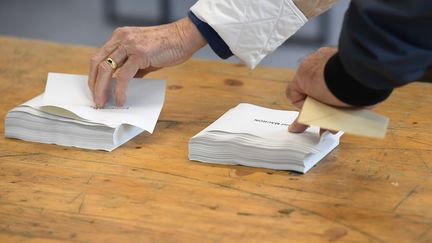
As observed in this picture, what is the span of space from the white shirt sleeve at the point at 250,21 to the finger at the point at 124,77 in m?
0.16

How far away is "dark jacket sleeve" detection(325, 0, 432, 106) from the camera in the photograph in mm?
1018

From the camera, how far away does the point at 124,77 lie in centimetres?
149

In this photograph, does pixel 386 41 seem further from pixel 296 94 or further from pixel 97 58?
pixel 97 58

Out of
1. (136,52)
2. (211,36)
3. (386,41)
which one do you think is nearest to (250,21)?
(211,36)

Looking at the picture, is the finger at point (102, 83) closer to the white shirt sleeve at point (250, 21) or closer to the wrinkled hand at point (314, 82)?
the white shirt sleeve at point (250, 21)

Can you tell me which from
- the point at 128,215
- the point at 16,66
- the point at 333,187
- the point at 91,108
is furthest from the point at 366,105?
the point at 16,66

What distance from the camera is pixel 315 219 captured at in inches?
43.3

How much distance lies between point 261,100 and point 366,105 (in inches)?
19.4

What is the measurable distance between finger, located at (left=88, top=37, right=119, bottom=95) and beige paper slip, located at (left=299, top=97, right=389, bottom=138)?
0.49 m

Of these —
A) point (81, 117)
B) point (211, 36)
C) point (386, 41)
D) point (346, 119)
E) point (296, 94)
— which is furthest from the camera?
point (211, 36)

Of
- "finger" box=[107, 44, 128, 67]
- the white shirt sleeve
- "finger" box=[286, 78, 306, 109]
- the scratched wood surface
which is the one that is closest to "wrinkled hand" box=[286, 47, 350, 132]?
"finger" box=[286, 78, 306, 109]

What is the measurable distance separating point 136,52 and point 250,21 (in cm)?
24

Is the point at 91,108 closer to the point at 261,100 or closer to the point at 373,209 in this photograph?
the point at 261,100

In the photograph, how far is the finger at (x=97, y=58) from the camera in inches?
59.4
